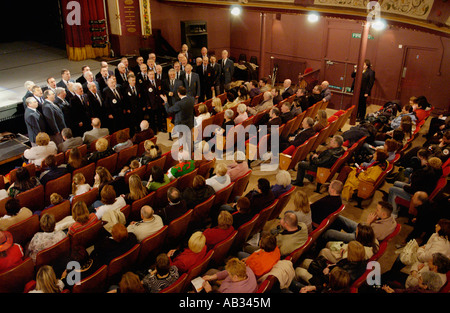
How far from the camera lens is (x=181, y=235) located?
4.29 metres

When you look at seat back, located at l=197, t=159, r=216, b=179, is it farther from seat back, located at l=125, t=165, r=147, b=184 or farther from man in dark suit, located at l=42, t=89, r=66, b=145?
man in dark suit, located at l=42, t=89, r=66, b=145

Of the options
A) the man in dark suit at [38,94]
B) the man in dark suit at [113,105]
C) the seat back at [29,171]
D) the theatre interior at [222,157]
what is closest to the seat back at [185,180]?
the theatre interior at [222,157]

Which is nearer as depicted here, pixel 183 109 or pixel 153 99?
pixel 183 109

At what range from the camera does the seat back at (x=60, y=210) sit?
13.6ft

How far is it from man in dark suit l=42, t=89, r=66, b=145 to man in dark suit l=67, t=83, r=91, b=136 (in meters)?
0.23

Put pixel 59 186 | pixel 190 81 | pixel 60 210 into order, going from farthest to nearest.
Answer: pixel 190 81 < pixel 59 186 < pixel 60 210

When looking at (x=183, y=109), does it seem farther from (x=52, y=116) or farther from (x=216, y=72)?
(x=216, y=72)

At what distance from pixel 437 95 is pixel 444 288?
7.03m

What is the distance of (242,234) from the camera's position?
397 centimetres

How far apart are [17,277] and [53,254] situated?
355 millimetres

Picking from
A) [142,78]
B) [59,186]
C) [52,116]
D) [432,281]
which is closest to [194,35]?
[142,78]

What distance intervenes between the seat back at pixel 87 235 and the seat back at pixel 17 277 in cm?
44

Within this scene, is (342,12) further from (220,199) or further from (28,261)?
(28,261)

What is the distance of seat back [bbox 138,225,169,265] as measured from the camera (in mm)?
3703
